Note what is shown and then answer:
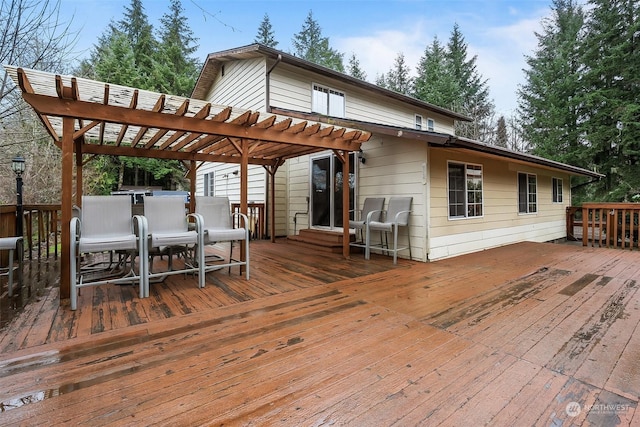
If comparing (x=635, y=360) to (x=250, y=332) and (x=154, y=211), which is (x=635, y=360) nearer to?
(x=250, y=332)

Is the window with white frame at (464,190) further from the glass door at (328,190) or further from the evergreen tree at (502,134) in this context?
the evergreen tree at (502,134)

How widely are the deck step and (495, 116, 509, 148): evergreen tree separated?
17.6 metres

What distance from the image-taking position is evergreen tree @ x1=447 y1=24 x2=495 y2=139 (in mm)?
19375

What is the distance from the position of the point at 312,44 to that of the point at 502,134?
1456 centimetres

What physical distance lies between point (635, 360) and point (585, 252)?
5.63 meters

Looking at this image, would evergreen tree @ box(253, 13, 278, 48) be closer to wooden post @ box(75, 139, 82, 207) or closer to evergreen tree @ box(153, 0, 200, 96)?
evergreen tree @ box(153, 0, 200, 96)

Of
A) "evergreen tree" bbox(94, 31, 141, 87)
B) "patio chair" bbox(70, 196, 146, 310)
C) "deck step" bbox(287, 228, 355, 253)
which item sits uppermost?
"evergreen tree" bbox(94, 31, 141, 87)

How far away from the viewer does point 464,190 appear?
6.03m

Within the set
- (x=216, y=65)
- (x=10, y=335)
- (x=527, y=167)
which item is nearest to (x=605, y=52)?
(x=527, y=167)

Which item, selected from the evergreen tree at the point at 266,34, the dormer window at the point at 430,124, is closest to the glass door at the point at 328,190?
the dormer window at the point at 430,124

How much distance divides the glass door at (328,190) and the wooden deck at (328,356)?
3157mm

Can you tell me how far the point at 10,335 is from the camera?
92.1 inches

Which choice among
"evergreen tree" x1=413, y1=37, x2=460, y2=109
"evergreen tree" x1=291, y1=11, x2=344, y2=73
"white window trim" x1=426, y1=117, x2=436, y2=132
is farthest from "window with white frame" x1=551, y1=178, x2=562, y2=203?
"evergreen tree" x1=291, y1=11, x2=344, y2=73

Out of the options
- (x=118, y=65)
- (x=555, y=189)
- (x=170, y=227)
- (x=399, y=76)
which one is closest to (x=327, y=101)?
(x=170, y=227)
